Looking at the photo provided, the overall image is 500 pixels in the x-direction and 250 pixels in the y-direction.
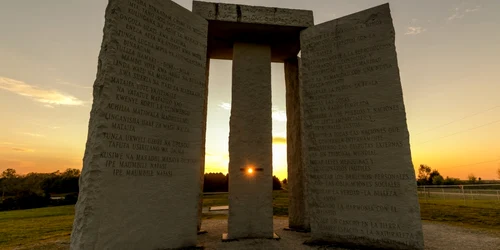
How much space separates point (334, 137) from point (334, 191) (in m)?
1.39

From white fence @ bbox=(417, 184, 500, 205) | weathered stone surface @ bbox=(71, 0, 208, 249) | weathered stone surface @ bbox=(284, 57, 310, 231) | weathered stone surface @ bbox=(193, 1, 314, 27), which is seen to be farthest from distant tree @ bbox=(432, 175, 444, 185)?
weathered stone surface @ bbox=(71, 0, 208, 249)

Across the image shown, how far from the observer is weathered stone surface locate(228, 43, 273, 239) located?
650 cm

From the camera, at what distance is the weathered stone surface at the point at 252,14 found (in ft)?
22.6

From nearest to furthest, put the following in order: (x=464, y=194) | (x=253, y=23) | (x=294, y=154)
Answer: (x=253, y=23)
(x=294, y=154)
(x=464, y=194)

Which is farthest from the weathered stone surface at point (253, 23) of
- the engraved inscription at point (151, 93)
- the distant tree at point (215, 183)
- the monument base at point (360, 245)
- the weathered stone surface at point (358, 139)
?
the distant tree at point (215, 183)

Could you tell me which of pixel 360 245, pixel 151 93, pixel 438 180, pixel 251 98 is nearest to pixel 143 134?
pixel 151 93

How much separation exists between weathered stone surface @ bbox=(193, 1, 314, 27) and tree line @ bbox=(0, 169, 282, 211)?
10580 mm

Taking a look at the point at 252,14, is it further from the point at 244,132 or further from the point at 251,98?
the point at 244,132

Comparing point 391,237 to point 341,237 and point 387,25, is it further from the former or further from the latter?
point 387,25

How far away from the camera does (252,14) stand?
7.08 metres

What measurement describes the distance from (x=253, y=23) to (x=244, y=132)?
3364 mm

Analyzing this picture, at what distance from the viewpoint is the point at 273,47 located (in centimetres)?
809

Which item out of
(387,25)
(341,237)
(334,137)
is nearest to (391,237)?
(341,237)

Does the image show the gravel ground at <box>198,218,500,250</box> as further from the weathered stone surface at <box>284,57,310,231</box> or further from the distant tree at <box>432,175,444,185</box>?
the distant tree at <box>432,175,444,185</box>
